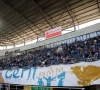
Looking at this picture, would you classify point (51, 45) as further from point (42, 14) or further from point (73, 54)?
point (73, 54)

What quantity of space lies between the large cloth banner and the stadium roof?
10.0 metres

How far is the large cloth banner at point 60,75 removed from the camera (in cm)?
750

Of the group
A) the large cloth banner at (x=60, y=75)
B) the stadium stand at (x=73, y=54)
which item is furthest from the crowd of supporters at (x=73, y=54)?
the large cloth banner at (x=60, y=75)

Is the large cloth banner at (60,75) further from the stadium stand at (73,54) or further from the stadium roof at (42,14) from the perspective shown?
the stadium roof at (42,14)

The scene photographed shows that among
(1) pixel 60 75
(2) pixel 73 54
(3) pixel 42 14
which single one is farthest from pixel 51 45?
(1) pixel 60 75

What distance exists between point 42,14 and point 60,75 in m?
13.5

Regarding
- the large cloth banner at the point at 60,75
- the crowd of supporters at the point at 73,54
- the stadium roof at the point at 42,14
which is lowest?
the large cloth banner at the point at 60,75

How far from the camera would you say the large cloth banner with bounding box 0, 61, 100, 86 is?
7.50 meters

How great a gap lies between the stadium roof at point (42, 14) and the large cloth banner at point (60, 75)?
10.0m

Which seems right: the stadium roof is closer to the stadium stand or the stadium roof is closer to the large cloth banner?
the stadium stand

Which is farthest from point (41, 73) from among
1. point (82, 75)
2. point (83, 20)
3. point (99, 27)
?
point (83, 20)

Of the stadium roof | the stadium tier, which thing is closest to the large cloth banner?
the stadium tier

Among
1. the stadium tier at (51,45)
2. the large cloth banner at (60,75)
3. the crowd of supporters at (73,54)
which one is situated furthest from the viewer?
the crowd of supporters at (73,54)

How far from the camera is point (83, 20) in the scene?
22.2m
